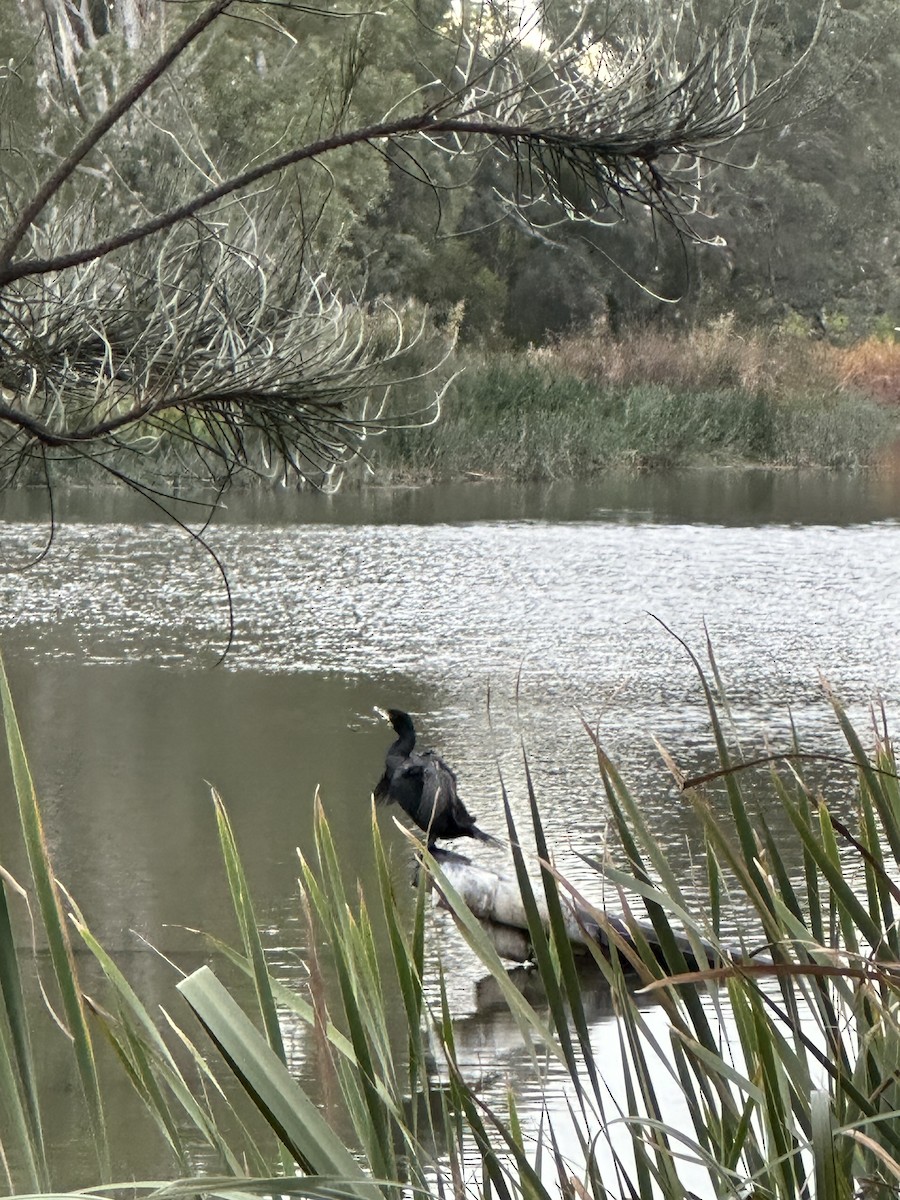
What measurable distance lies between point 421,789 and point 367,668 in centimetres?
421

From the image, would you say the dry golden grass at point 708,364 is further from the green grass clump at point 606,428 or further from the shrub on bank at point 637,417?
the green grass clump at point 606,428

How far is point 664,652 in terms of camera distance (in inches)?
395

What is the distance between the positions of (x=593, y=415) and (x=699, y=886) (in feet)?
56.0

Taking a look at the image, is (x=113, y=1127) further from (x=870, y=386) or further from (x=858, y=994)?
(x=870, y=386)

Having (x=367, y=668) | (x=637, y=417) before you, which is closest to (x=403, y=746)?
(x=367, y=668)

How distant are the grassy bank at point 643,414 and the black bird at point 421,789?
13631 mm

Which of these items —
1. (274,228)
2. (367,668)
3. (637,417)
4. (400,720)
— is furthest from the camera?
(637,417)

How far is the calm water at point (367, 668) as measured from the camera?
18.8 feet

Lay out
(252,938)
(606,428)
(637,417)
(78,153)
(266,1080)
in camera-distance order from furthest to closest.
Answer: (637,417)
(606,428)
(78,153)
(252,938)
(266,1080)

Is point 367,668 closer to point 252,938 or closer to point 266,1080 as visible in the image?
point 252,938

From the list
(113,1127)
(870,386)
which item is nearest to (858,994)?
(113,1127)

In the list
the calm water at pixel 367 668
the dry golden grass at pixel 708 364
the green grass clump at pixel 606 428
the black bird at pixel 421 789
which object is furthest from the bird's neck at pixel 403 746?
the dry golden grass at pixel 708 364

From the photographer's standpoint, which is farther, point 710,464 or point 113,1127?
point 710,464

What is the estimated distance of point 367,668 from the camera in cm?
945
